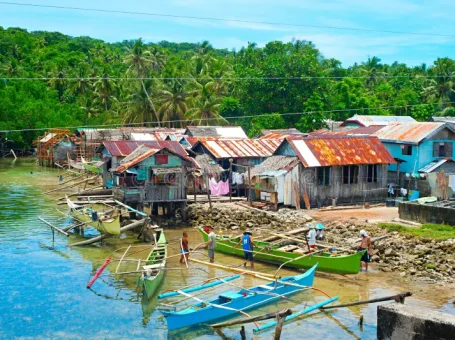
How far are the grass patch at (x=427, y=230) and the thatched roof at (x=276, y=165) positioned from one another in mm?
6318

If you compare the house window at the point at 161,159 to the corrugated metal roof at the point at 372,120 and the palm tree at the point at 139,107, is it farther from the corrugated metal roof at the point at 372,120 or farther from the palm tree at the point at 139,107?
the palm tree at the point at 139,107

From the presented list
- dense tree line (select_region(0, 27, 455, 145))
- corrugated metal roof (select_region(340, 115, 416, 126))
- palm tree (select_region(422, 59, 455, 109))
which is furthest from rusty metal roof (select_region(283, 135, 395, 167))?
palm tree (select_region(422, 59, 455, 109))

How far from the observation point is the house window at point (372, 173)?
31.2 m

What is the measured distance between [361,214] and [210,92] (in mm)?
31797

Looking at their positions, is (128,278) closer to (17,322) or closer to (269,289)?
(17,322)

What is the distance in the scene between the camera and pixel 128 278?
20.9m

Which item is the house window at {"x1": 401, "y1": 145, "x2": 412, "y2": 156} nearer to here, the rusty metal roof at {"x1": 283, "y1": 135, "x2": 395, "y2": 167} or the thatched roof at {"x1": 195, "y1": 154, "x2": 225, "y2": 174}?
the rusty metal roof at {"x1": 283, "y1": 135, "x2": 395, "y2": 167}

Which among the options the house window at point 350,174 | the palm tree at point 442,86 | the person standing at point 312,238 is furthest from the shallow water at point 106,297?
the palm tree at point 442,86

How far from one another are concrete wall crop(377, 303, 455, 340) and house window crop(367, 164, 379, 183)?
67.0ft

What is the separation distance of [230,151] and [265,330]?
19.6m

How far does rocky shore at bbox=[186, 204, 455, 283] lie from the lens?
20.3 meters

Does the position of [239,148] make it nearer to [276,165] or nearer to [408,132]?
[276,165]

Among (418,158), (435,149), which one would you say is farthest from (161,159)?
(435,149)

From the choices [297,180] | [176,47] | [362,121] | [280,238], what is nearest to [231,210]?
[297,180]
